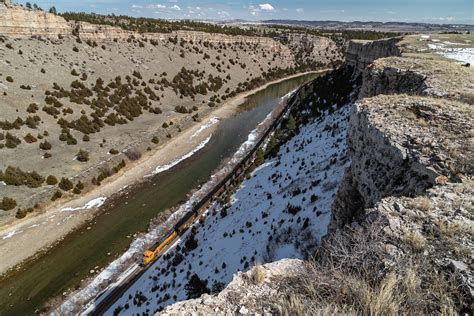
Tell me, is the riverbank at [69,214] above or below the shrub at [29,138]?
below

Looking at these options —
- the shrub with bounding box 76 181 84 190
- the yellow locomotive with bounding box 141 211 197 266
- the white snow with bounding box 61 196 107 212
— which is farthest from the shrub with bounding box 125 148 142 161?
the yellow locomotive with bounding box 141 211 197 266

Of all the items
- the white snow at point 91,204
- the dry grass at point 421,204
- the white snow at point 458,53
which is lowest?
the white snow at point 91,204

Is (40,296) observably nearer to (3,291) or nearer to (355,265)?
(3,291)

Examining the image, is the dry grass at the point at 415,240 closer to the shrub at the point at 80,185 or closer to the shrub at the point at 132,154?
the shrub at the point at 80,185

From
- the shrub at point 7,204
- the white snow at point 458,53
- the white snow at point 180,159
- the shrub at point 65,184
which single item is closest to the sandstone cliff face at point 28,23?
the shrub at point 65,184

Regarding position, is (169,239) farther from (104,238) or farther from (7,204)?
(7,204)

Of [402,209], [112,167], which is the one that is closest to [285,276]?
[402,209]

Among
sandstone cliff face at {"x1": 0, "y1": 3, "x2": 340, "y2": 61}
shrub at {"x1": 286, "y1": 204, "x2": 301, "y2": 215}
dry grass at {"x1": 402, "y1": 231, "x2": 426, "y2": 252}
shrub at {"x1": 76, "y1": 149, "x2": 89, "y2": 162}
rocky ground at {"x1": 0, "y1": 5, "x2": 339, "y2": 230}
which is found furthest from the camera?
sandstone cliff face at {"x1": 0, "y1": 3, "x2": 340, "y2": 61}

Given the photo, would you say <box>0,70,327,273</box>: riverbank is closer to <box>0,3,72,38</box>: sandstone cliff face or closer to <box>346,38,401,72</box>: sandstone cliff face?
<box>346,38,401,72</box>: sandstone cliff face
